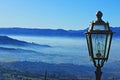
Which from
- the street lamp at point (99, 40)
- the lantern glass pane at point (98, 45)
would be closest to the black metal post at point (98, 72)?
the street lamp at point (99, 40)

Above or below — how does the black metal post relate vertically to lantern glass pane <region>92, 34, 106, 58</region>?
below

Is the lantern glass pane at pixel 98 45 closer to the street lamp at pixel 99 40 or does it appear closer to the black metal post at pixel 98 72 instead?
the street lamp at pixel 99 40

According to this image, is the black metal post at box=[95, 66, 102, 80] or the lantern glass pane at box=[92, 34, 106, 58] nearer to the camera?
the lantern glass pane at box=[92, 34, 106, 58]

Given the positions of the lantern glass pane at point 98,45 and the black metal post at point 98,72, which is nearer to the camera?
the lantern glass pane at point 98,45

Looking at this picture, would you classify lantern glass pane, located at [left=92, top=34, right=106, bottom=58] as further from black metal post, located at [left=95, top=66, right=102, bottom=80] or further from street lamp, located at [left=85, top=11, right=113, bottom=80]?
black metal post, located at [left=95, top=66, right=102, bottom=80]

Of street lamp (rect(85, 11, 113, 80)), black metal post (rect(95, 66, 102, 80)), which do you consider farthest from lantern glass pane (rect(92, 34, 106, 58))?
black metal post (rect(95, 66, 102, 80))

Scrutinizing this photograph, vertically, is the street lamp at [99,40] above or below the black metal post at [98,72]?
above

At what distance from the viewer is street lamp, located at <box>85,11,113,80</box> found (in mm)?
10594

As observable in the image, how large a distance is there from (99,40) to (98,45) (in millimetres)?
129

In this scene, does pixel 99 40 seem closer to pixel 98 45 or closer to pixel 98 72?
pixel 98 45

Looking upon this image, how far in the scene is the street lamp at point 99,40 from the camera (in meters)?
10.6

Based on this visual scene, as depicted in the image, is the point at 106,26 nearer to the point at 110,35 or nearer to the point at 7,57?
the point at 110,35

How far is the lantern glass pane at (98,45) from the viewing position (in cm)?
1059

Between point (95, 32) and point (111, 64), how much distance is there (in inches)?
6641
